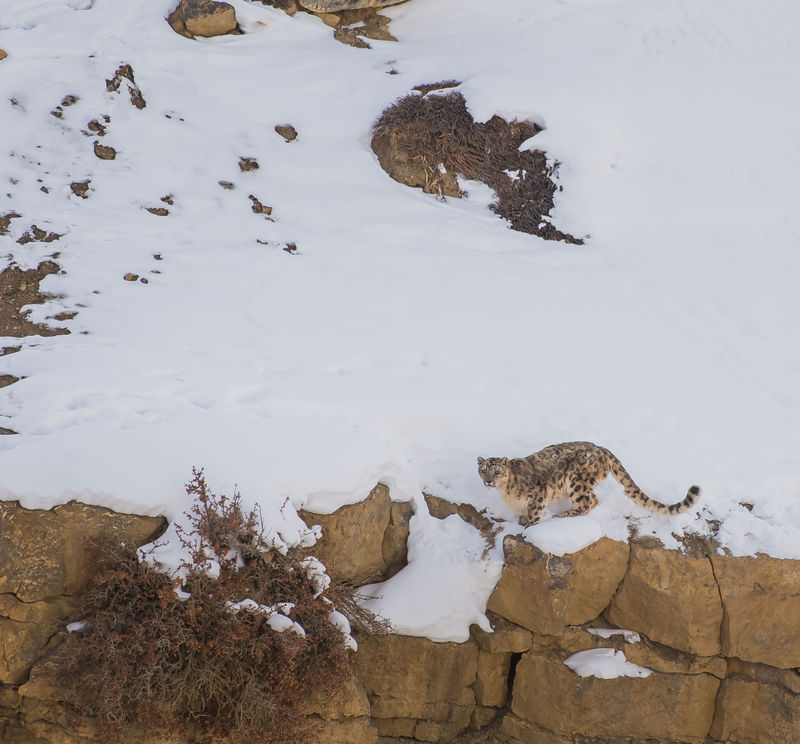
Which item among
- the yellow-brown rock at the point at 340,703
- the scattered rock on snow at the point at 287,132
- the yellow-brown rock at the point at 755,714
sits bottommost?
the yellow-brown rock at the point at 755,714

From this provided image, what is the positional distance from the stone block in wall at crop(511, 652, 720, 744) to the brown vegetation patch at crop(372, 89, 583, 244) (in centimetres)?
725

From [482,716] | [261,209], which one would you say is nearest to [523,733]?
[482,716]

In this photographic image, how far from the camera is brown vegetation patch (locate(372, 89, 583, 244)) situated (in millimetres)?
12906

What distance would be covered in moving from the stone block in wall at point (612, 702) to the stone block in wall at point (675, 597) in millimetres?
355

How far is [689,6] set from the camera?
53.0 ft

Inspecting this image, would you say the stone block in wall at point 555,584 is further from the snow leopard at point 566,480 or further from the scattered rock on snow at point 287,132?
the scattered rock on snow at point 287,132

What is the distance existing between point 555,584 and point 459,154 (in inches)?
318

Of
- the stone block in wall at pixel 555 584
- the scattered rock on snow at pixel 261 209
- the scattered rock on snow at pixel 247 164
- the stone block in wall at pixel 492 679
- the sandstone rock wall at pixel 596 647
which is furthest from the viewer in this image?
the scattered rock on snow at pixel 247 164

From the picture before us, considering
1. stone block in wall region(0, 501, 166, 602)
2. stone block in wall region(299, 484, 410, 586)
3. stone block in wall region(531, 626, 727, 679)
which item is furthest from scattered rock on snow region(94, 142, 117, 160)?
stone block in wall region(531, 626, 727, 679)

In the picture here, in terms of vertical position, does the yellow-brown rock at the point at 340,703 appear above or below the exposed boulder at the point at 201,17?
below

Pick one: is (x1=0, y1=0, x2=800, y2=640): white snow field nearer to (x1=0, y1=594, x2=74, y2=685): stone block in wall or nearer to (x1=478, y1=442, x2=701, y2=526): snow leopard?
(x1=478, y1=442, x2=701, y2=526): snow leopard

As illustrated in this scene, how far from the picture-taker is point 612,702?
7.24m

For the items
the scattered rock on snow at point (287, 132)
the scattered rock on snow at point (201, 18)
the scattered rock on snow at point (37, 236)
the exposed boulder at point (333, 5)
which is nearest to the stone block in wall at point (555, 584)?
the scattered rock on snow at point (37, 236)

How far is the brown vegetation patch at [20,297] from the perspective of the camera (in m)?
8.67
